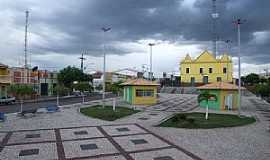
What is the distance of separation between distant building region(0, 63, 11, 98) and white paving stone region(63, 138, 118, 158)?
32.4 metres

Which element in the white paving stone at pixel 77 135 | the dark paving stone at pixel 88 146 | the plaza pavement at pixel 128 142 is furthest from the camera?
the white paving stone at pixel 77 135

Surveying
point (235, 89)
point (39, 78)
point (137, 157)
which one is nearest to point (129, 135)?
point (137, 157)

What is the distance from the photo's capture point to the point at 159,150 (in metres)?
10.4

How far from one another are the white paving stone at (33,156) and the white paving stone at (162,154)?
3206 millimetres

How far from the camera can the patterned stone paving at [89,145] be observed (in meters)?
9.51

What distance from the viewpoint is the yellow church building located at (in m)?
70.4

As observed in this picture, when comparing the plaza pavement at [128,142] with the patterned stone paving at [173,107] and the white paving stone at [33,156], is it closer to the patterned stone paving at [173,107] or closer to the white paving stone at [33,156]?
the white paving stone at [33,156]

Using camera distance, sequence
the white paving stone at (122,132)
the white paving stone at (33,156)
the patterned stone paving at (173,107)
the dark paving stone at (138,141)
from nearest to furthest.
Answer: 1. the white paving stone at (33,156)
2. the dark paving stone at (138,141)
3. the white paving stone at (122,132)
4. the patterned stone paving at (173,107)

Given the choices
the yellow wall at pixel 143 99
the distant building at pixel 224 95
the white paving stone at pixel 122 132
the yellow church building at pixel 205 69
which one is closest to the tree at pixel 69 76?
the yellow wall at pixel 143 99

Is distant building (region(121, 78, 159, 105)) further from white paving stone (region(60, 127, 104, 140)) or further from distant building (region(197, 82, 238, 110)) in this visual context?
white paving stone (region(60, 127, 104, 140))

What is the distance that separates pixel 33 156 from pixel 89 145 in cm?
250

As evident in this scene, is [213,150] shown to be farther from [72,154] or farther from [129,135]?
[72,154]

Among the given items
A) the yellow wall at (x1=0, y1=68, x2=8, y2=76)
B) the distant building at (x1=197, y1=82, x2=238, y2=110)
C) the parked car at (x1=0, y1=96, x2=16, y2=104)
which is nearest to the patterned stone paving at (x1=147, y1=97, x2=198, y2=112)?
the distant building at (x1=197, y1=82, x2=238, y2=110)

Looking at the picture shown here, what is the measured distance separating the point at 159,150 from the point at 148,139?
197 cm
